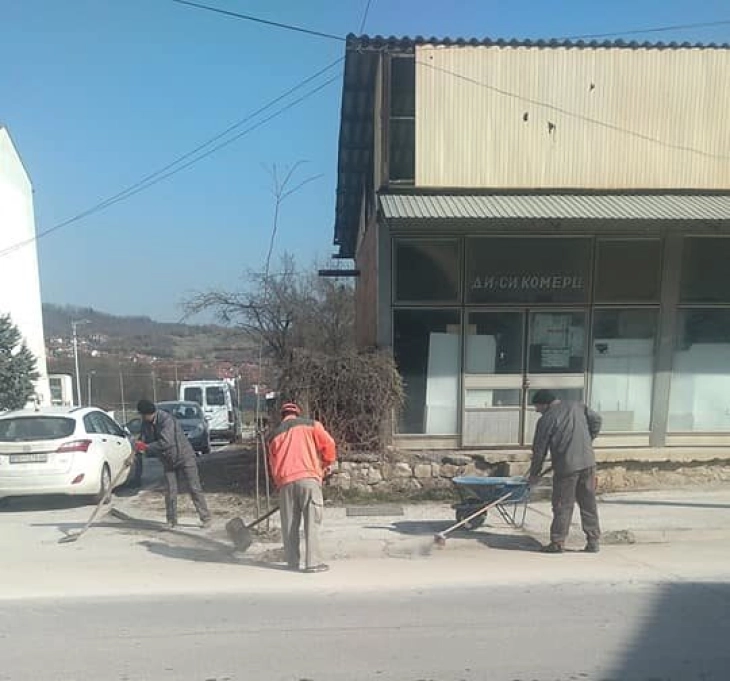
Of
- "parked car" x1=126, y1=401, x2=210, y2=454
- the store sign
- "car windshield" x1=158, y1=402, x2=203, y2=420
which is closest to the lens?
the store sign

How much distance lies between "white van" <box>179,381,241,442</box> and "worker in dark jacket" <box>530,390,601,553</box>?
2153cm

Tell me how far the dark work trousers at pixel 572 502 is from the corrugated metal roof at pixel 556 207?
402 centimetres

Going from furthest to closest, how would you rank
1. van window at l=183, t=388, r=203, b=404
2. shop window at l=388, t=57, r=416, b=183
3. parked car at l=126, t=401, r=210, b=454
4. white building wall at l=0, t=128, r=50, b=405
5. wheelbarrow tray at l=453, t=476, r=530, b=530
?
white building wall at l=0, t=128, r=50, b=405 < van window at l=183, t=388, r=203, b=404 < parked car at l=126, t=401, r=210, b=454 < shop window at l=388, t=57, r=416, b=183 < wheelbarrow tray at l=453, t=476, r=530, b=530

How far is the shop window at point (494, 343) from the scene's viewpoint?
430 inches

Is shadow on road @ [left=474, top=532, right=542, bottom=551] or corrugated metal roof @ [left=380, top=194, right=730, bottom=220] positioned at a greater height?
corrugated metal roof @ [left=380, top=194, right=730, bottom=220]

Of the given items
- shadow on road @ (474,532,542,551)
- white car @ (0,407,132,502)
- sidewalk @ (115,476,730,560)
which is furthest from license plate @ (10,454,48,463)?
shadow on road @ (474,532,542,551)

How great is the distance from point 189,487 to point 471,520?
3.41 m

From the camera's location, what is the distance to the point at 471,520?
7738 mm

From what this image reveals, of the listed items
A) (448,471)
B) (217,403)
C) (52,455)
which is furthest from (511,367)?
(217,403)

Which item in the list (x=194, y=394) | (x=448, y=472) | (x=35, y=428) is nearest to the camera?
(x=35, y=428)

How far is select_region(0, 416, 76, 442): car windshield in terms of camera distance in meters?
9.98

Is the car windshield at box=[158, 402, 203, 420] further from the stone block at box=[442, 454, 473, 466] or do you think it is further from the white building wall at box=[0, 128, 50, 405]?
the white building wall at box=[0, 128, 50, 405]

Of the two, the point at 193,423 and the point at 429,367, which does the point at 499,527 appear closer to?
the point at 429,367

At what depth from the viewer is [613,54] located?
1112cm
